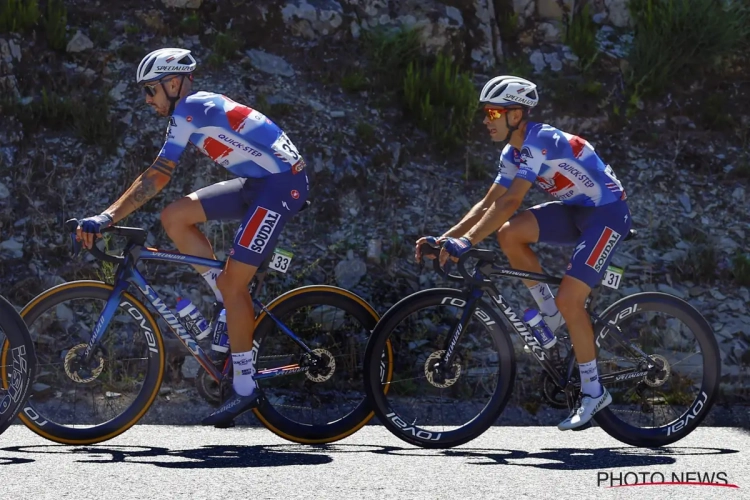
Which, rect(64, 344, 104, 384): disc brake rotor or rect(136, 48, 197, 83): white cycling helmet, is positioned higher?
rect(136, 48, 197, 83): white cycling helmet

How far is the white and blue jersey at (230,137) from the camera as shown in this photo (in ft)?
22.7

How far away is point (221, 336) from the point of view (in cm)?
710

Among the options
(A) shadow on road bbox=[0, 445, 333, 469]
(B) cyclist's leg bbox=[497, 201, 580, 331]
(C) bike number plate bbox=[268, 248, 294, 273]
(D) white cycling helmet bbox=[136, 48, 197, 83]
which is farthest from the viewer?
(B) cyclist's leg bbox=[497, 201, 580, 331]

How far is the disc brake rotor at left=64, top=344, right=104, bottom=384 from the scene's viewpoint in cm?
676

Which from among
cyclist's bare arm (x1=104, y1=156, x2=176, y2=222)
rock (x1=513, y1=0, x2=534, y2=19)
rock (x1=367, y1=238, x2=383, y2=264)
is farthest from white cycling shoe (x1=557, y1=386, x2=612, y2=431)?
rock (x1=513, y1=0, x2=534, y2=19)

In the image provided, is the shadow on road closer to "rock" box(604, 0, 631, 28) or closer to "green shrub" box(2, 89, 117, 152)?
"green shrub" box(2, 89, 117, 152)

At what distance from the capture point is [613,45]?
42.1ft

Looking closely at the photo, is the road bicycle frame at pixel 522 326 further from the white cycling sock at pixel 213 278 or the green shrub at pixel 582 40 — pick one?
the green shrub at pixel 582 40

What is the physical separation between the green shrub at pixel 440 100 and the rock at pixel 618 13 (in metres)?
2.32

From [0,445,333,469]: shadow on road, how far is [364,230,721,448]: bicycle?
0.63 meters

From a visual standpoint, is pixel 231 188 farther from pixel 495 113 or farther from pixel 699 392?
pixel 699 392

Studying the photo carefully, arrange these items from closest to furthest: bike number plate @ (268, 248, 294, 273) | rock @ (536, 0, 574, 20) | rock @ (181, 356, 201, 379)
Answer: bike number plate @ (268, 248, 294, 273) < rock @ (181, 356, 201, 379) < rock @ (536, 0, 574, 20)

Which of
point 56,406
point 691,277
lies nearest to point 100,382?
point 56,406

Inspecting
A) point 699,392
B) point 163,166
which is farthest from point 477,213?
point 163,166
